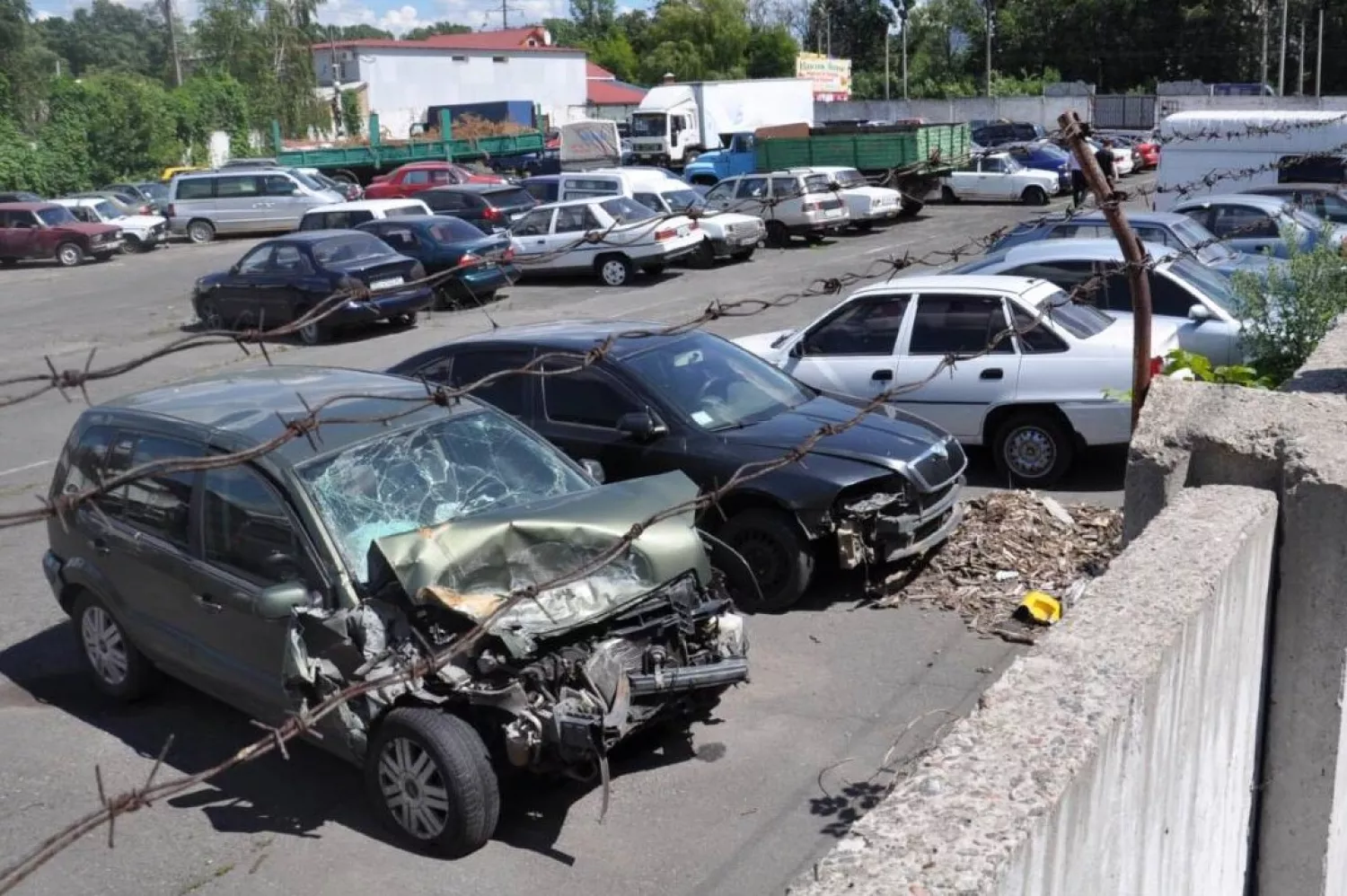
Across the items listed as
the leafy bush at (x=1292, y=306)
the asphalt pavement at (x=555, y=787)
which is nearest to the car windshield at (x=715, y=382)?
the asphalt pavement at (x=555, y=787)

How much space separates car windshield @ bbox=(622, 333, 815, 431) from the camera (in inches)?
344

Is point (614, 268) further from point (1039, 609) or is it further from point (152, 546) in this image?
point (152, 546)

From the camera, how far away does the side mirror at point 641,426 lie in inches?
331

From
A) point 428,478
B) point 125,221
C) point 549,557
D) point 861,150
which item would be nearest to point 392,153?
point 125,221

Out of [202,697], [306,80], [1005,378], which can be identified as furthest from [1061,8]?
[202,697]

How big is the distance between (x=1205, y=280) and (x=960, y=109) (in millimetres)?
52582

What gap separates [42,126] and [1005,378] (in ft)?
154

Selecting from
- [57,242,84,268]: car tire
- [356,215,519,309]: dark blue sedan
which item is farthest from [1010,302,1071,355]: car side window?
[57,242,84,268]: car tire

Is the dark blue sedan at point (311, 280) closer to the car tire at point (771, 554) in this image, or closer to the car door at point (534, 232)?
the car door at point (534, 232)

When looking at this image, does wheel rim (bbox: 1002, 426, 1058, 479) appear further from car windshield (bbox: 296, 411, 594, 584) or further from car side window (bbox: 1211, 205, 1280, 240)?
car side window (bbox: 1211, 205, 1280, 240)

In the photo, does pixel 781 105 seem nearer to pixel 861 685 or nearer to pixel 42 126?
pixel 42 126

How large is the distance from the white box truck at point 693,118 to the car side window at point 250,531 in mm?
40552

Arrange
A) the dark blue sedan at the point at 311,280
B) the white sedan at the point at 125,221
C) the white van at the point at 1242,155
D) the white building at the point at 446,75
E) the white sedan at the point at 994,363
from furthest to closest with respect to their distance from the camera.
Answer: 1. the white building at the point at 446,75
2. the white sedan at the point at 125,221
3. the white van at the point at 1242,155
4. the dark blue sedan at the point at 311,280
5. the white sedan at the point at 994,363

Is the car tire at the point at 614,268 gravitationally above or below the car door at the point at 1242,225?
below
